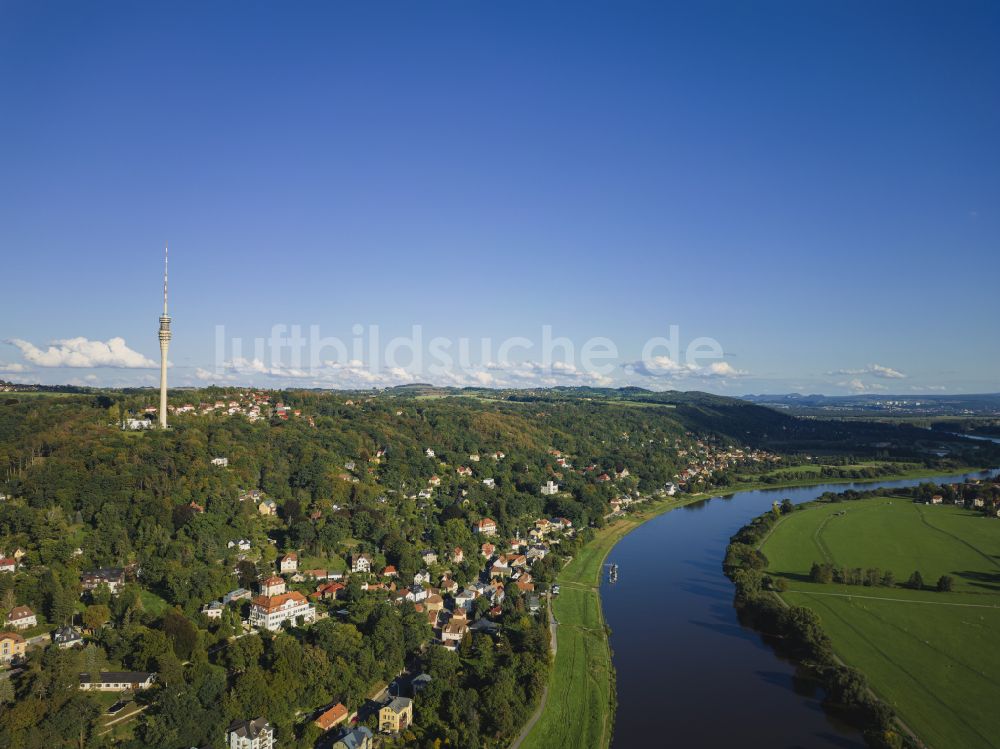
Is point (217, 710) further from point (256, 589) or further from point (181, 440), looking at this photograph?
point (181, 440)

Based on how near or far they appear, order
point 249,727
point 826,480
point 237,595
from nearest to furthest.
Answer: point 249,727 < point 237,595 < point 826,480

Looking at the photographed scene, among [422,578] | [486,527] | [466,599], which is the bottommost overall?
[466,599]

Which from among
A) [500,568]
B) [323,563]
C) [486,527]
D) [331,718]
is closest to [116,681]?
[331,718]

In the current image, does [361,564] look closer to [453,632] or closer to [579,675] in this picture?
[453,632]

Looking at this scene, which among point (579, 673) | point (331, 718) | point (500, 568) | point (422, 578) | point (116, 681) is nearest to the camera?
point (331, 718)

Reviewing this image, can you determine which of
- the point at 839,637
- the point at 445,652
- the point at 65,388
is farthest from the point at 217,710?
the point at 65,388

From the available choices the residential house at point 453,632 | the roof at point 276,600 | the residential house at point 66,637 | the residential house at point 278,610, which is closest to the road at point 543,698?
the residential house at point 453,632

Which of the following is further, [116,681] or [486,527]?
[486,527]
